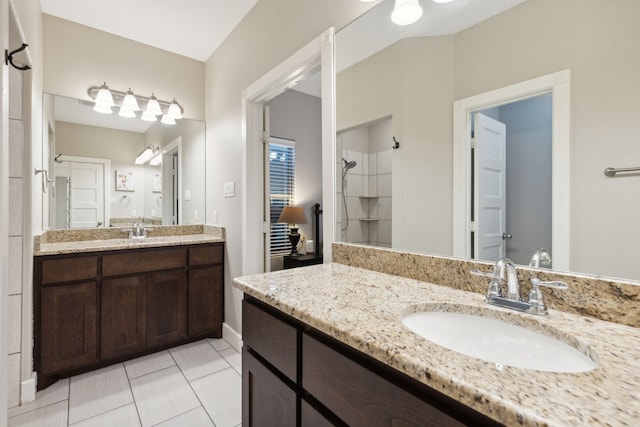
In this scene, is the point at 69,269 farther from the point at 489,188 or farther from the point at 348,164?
the point at 489,188

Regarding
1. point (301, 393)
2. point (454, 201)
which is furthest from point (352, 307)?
point (454, 201)

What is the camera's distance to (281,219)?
335 centimetres

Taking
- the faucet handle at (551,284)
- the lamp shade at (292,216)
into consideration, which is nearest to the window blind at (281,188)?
the lamp shade at (292,216)

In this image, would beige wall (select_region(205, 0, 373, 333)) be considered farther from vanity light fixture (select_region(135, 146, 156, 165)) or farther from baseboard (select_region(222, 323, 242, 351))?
vanity light fixture (select_region(135, 146, 156, 165))

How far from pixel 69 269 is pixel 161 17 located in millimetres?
1978

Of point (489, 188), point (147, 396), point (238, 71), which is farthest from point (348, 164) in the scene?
point (147, 396)

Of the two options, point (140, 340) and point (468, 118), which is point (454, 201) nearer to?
point (468, 118)

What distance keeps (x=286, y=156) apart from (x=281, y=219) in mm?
842

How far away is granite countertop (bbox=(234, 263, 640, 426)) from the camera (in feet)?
1.40

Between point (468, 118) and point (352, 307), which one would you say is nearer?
point (352, 307)

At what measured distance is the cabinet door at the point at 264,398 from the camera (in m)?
0.91

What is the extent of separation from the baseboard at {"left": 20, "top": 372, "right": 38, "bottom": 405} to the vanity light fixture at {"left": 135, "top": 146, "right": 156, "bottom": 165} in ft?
5.91

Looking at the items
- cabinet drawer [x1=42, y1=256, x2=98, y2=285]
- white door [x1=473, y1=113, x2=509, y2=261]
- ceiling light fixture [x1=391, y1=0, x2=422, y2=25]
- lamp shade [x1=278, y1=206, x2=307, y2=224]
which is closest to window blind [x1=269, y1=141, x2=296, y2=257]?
lamp shade [x1=278, y1=206, x2=307, y2=224]

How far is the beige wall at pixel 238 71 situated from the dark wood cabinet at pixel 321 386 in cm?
133
